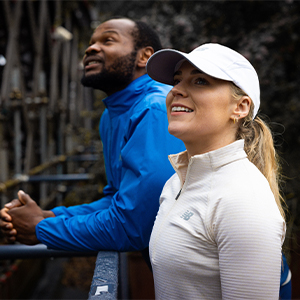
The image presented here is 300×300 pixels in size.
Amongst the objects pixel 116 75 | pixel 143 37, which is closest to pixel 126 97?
pixel 116 75

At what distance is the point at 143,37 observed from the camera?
201 centimetres

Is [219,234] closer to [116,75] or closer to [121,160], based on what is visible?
[121,160]

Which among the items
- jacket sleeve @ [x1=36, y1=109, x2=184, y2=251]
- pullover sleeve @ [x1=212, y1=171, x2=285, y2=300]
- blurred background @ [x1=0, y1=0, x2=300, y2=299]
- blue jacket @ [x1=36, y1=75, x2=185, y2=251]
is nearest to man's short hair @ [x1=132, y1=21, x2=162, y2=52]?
blue jacket @ [x1=36, y1=75, x2=185, y2=251]

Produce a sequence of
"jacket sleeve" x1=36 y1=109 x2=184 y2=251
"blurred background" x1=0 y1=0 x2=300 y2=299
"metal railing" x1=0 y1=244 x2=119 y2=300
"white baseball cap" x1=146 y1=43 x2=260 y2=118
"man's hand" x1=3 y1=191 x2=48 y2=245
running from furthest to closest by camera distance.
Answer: "blurred background" x1=0 y1=0 x2=300 y2=299, "man's hand" x1=3 y1=191 x2=48 y2=245, "jacket sleeve" x1=36 y1=109 x2=184 y2=251, "white baseball cap" x1=146 y1=43 x2=260 y2=118, "metal railing" x1=0 y1=244 x2=119 y2=300

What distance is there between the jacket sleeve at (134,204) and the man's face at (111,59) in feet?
1.43

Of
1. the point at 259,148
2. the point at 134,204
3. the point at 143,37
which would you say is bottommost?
the point at 134,204

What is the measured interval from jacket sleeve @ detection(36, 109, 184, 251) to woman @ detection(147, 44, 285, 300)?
0.12m

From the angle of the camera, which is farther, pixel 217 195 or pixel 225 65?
pixel 225 65

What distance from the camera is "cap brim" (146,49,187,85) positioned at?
1281 mm

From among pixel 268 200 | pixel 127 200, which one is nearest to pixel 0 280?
pixel 127 200

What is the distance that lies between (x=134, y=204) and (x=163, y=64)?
1.76ft

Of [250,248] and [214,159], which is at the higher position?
[214,159]

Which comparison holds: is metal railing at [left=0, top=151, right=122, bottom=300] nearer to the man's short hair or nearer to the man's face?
the man's face

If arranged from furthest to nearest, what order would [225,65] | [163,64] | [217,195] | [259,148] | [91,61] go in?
[91,61]
[163,64]
[259,148]
[225,65]
[217,195]
